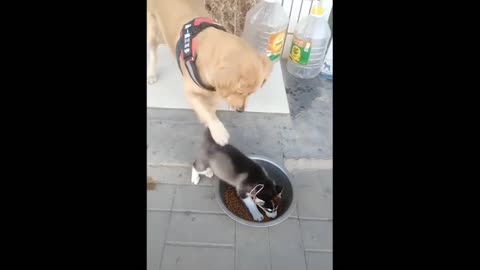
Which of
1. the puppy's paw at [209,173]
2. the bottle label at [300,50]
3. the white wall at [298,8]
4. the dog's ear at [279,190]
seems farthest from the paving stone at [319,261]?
the white wall at [298,8]

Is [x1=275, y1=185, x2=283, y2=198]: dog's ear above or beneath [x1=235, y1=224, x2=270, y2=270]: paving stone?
above

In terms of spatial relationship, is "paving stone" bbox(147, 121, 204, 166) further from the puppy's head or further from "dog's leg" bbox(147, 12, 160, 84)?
the puppy's head

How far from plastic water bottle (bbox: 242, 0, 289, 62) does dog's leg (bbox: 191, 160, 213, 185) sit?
3.91ft

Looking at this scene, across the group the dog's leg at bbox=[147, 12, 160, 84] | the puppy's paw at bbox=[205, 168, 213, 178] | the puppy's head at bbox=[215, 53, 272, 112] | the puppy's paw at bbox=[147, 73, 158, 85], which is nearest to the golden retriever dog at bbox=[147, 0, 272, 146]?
the puppy's head at bbox=[215, 53, 272, 112]

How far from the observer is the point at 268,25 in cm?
289

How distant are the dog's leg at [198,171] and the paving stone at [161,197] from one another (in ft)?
0.45

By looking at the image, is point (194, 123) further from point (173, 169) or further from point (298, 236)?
point (298, 236)

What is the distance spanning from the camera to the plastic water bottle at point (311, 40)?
2.86 metres

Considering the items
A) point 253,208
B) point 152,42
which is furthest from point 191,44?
point 253,208

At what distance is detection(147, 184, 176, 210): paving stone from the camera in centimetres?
208

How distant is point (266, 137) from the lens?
8.25 feet

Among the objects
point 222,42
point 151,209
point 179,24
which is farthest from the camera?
point 179,24
